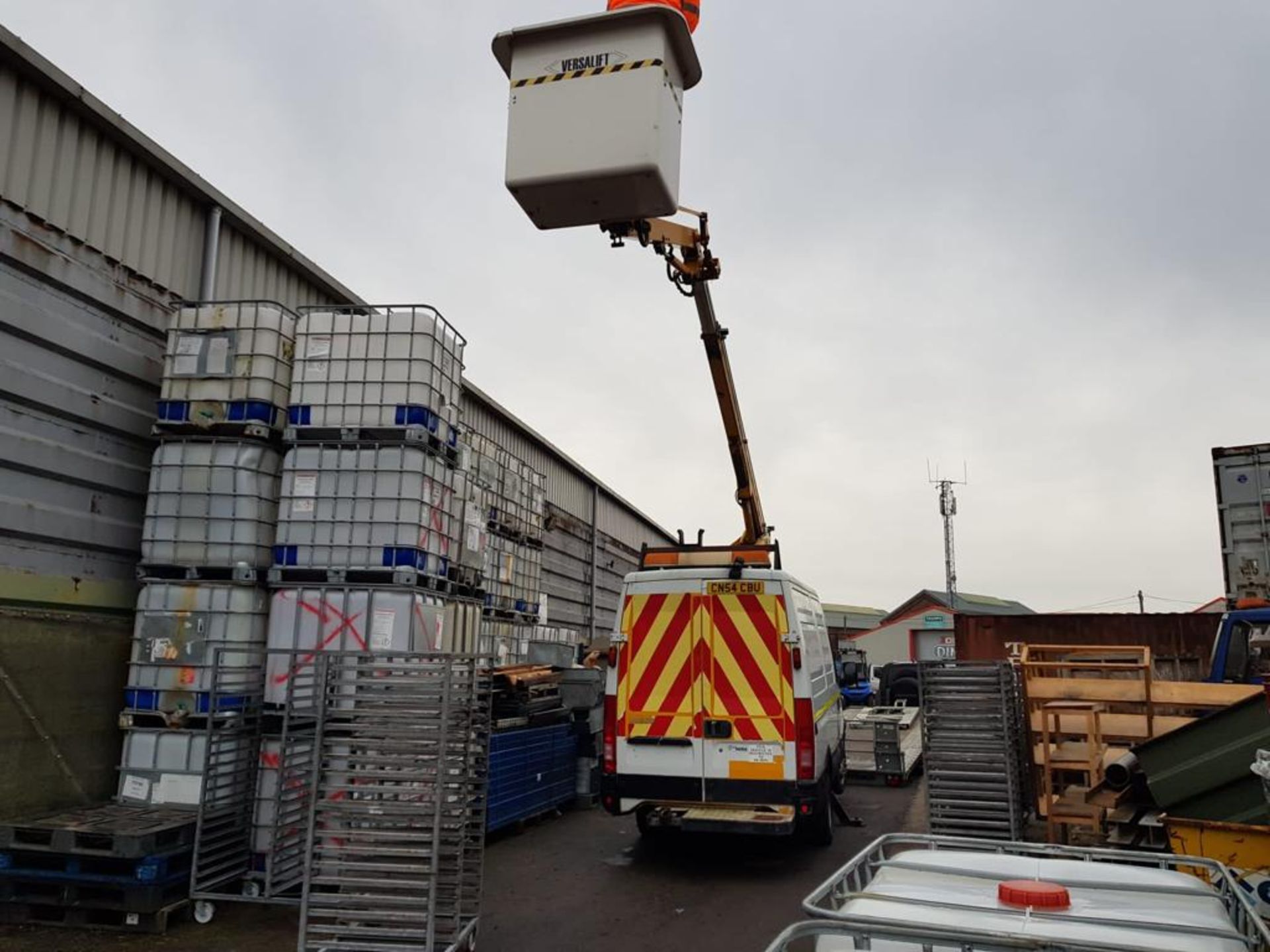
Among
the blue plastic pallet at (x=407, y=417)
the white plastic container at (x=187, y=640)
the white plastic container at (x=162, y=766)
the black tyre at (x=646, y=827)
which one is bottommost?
the black tyre at (x=646, y=827)

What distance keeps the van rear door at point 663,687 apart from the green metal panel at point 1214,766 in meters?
3.61

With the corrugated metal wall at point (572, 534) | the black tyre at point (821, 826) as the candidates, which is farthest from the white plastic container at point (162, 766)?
the corrugated metal wall at point (572, 534)

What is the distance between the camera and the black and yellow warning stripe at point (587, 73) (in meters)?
5.82

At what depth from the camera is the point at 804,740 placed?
299 inches

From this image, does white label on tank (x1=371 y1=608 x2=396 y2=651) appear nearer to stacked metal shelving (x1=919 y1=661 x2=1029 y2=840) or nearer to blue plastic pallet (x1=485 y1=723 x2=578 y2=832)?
blue plastic pallet (x1=485 y1=723 x2=578 y2=832)

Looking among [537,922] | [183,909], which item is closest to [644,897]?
[537,922]

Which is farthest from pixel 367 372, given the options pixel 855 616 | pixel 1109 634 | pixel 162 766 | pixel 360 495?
pixel 855 616

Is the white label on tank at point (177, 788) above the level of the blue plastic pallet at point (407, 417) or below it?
below

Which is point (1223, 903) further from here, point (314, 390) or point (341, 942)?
point (314, 390)

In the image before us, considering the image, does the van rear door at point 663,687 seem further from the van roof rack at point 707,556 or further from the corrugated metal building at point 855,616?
the corrugated metal building at point 855,616

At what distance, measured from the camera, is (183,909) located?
244 inches

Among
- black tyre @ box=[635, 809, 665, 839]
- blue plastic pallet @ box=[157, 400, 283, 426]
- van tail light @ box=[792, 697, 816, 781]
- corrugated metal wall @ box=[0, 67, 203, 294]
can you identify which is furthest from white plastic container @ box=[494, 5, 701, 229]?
black tyre @ box=[635, 809, 665, 839]

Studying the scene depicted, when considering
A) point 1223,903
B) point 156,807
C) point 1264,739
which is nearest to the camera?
point 1223,903

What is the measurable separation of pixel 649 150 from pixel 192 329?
13.7ft
